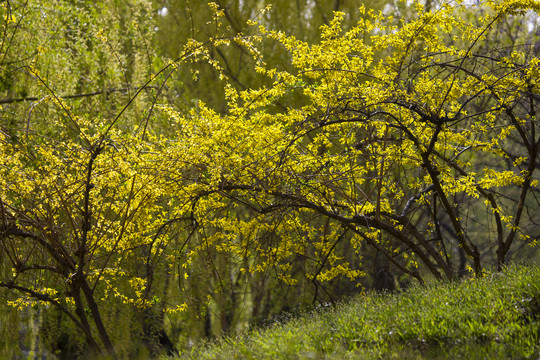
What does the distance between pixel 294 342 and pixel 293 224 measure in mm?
2695

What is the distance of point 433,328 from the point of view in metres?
4.78

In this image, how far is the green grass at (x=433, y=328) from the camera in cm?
440

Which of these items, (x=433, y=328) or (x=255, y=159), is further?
(x=255, y=159)

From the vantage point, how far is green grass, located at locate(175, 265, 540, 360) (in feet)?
14.4

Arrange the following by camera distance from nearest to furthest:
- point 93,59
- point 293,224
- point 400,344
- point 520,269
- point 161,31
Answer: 1. point 400,344
2. point 520,269
3. point 293,224
4. point 93,59
5. point 161,31

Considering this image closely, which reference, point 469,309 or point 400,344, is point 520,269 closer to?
point 469,309

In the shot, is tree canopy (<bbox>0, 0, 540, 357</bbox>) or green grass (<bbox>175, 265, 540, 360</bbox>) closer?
green grass (<bbox>175, 265, 540, 360</bbox>)

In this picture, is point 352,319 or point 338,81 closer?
point 352,319

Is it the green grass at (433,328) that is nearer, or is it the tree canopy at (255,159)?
the green grass at (433,328)

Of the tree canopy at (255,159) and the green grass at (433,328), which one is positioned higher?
the tree canopy at (255,159)

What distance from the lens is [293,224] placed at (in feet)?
25.8

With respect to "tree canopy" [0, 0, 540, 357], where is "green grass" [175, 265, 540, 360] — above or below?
below

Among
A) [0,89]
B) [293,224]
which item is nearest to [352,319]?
[293,224]

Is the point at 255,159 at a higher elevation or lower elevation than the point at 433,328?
higher
